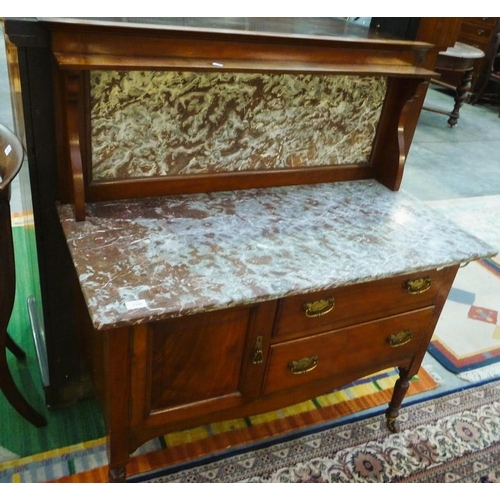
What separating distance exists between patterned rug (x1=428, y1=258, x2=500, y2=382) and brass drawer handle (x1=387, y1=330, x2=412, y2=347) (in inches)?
26.3

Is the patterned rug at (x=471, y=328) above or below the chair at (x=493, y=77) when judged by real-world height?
below

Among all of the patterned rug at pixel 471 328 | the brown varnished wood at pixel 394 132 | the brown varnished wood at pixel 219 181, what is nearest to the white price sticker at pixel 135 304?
the brown varnished wood at pixel 219 181

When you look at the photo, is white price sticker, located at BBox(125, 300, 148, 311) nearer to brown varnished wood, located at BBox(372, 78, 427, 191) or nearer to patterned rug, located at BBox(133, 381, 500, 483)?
patterned rug, located at BBox(133, 381, 500, 483)

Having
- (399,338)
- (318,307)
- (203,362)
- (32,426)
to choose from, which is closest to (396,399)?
(399,338)

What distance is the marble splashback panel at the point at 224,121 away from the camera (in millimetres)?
1289

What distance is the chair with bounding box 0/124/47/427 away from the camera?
118 cm

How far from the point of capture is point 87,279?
1088 millimetres

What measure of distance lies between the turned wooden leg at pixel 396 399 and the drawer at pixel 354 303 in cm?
32

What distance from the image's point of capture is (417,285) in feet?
4.62

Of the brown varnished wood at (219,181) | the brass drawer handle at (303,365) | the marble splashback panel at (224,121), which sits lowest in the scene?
the brass drawer handle at (303,365)

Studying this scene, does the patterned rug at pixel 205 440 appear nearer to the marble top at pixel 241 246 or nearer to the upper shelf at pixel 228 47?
the marble top at pixel 241 246

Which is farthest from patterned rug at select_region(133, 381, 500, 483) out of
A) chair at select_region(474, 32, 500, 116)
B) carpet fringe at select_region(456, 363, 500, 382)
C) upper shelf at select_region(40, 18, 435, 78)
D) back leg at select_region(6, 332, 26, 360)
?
chair at select_region(474, 32, 500, 116)

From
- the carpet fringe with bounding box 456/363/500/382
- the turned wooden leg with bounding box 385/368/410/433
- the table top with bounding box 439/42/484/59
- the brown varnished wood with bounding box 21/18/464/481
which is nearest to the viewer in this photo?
the brown varnished wood with bounding box 21/18/464/481
